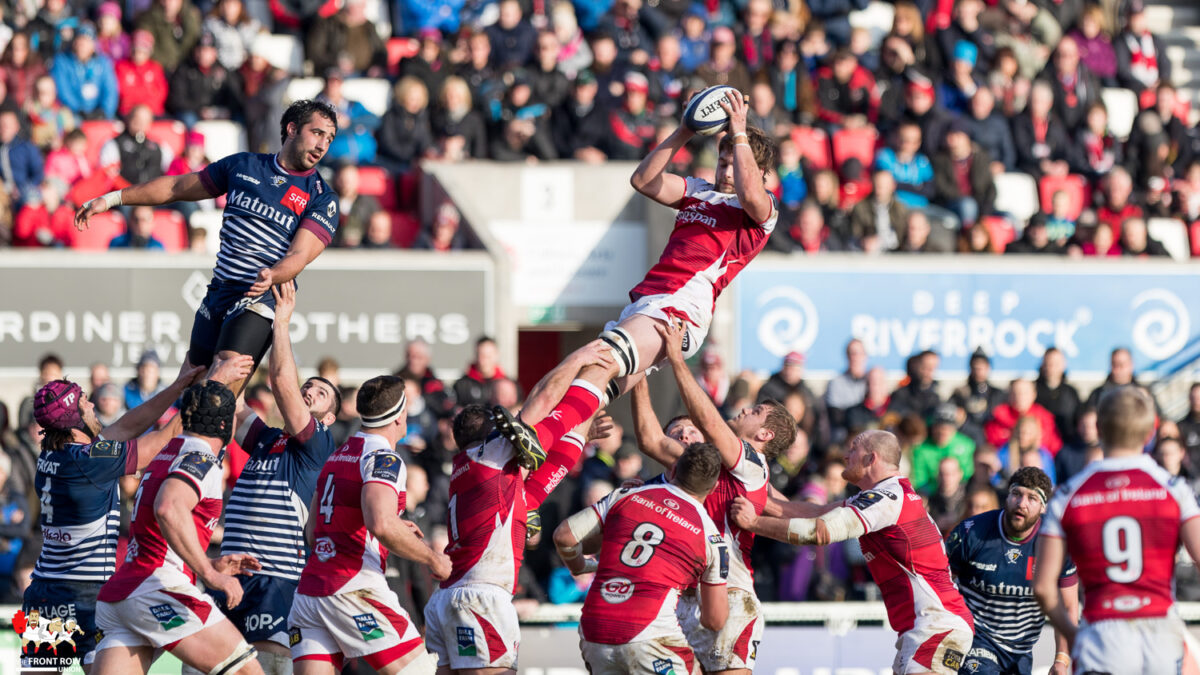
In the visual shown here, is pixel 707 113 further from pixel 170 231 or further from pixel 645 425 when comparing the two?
→ pixel 170 231

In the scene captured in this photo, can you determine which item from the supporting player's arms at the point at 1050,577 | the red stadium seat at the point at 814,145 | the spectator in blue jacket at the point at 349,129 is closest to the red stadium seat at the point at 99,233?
the spectator in blue jacket at the point at 349,129

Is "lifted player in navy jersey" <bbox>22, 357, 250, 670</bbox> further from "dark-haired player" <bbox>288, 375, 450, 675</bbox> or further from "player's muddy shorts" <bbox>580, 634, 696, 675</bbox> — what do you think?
"player's muddy shorts" <bbox>580, 634, 696, 675</bbox>

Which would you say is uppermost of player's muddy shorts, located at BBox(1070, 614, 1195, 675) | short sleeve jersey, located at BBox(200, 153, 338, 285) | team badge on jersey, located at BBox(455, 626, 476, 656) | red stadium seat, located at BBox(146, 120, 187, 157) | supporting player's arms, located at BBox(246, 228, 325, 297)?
red stadium seat, located at BBox(146, 120, 187, 157)

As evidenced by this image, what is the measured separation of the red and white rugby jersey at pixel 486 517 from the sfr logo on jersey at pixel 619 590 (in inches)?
27.3

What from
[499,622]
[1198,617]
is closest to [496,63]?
[1198,617]

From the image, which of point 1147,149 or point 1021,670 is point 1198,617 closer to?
point 1021,670

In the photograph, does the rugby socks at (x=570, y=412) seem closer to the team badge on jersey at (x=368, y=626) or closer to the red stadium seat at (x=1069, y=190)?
the team badge on jersey at (x=368, y=626)

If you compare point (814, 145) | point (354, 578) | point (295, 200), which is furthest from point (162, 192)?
point (814, 145)

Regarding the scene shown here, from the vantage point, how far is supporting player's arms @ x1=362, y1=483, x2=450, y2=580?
8547mm

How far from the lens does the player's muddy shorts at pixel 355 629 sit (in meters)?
8.99

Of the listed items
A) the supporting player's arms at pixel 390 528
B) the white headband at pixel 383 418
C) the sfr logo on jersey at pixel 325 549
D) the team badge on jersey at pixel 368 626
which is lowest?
A: the team badge on jersey at pixel 368 626

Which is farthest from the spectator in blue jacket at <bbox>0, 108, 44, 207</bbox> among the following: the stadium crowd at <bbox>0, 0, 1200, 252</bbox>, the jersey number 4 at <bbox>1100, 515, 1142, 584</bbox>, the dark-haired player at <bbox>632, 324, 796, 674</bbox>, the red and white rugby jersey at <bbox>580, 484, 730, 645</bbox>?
the jersey number 4 at <bbox>1100, 515, 1142, 584</bbox>

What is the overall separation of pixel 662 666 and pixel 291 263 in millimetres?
3047

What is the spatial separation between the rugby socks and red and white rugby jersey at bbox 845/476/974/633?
5.33 ft
